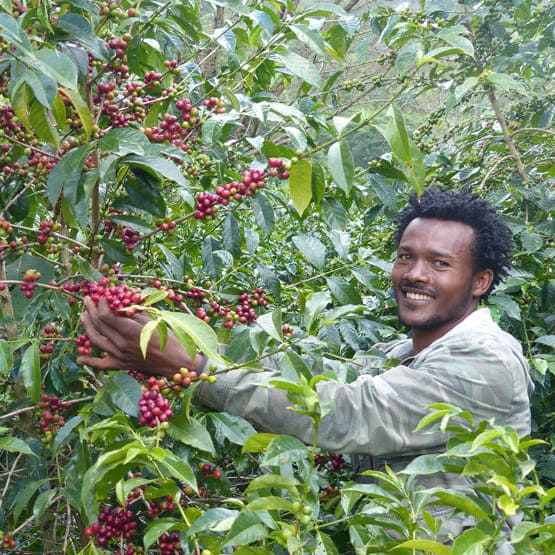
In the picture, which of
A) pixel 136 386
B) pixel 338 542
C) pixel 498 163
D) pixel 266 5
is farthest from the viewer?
pixel 498 163

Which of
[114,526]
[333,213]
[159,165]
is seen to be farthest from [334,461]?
[159,165]

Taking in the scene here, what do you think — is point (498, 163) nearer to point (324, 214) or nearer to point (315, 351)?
point (324, 214)

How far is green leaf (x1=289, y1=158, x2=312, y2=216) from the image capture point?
1.87m

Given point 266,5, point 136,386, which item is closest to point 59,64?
point 136,386

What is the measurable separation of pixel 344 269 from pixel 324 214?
0.28m

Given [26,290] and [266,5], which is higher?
[266,5]

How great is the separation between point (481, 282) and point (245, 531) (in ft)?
5.35

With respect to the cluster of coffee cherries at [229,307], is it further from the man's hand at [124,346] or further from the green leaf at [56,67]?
the green leaf at [56,67]

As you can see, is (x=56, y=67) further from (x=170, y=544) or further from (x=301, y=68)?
(x=170, y=544)

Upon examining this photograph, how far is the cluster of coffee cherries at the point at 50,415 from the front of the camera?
1812 millimetres

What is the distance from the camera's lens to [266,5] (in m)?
2.31

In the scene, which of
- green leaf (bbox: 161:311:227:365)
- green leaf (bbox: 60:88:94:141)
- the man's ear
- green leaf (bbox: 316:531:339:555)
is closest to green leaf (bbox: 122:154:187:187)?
green leaf (bbox: 60:88:94:141)

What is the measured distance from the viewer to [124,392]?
1.61 metres

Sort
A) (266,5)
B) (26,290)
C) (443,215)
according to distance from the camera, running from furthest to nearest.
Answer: (443,215), (266,5), (26,290)
